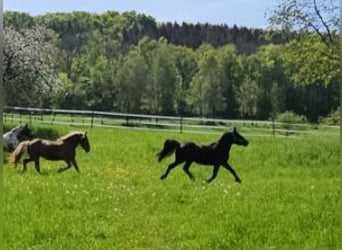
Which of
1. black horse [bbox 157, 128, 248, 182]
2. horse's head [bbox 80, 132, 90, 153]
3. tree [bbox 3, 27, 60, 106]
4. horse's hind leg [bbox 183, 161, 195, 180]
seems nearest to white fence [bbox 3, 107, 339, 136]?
black horse [bbox 157, 128, 248, 182]

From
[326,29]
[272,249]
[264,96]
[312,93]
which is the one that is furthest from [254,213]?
[326,29]

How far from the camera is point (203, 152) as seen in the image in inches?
251

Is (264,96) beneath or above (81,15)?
beneath

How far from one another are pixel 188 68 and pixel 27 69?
6.52m

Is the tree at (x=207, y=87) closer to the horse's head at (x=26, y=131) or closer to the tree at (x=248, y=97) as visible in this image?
the tree at (x=248, y=97)

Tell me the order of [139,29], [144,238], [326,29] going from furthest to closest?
1. [326,29]
2. [139,29]
3. [144,238]

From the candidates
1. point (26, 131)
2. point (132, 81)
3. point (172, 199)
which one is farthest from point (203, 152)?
point (26, 131)

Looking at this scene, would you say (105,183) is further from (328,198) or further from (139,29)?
(328,198)

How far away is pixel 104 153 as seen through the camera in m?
7.17

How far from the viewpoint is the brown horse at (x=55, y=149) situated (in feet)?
21.5

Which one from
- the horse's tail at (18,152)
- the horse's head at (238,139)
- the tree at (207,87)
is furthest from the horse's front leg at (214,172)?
the horse's tail at (18,152)

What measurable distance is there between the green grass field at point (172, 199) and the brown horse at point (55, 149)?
14 centimetres

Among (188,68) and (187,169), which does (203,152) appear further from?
(188,68)

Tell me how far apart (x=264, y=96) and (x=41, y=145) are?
7.78 ft
